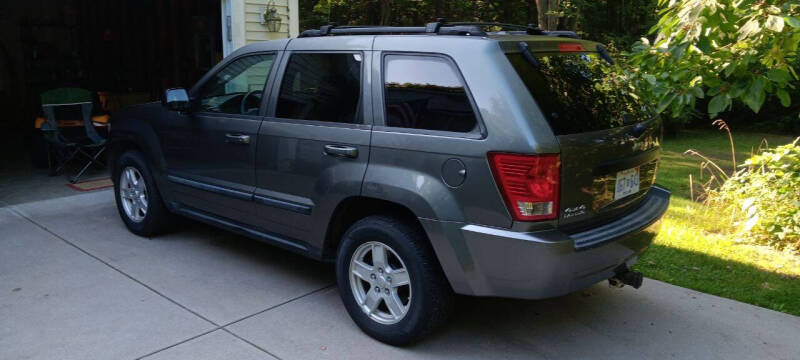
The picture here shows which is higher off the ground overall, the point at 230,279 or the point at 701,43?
the point at 701,43

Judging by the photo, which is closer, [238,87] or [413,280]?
[413,280]

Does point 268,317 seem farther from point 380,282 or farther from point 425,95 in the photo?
point 425,95

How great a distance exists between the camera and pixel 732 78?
4.48 m

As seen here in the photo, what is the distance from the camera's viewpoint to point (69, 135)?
24.9 feet

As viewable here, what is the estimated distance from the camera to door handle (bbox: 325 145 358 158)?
140 inches

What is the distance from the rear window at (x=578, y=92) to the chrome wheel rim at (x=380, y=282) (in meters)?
1.16

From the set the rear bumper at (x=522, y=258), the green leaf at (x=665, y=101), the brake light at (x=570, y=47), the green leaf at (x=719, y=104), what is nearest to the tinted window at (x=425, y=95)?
the rear bumper at (x=522, y=258)

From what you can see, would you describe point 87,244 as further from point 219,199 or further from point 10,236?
point 219,199

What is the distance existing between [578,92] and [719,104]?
139 cm

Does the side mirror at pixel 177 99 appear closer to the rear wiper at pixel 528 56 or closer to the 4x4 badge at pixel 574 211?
the rear wiper at pixel 528 56

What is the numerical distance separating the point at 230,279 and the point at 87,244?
156 centimetres

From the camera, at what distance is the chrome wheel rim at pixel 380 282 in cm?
346

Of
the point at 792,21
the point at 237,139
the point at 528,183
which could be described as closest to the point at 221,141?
the point at 237,139

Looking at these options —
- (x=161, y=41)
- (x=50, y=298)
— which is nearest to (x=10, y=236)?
(x=50, y=298)
